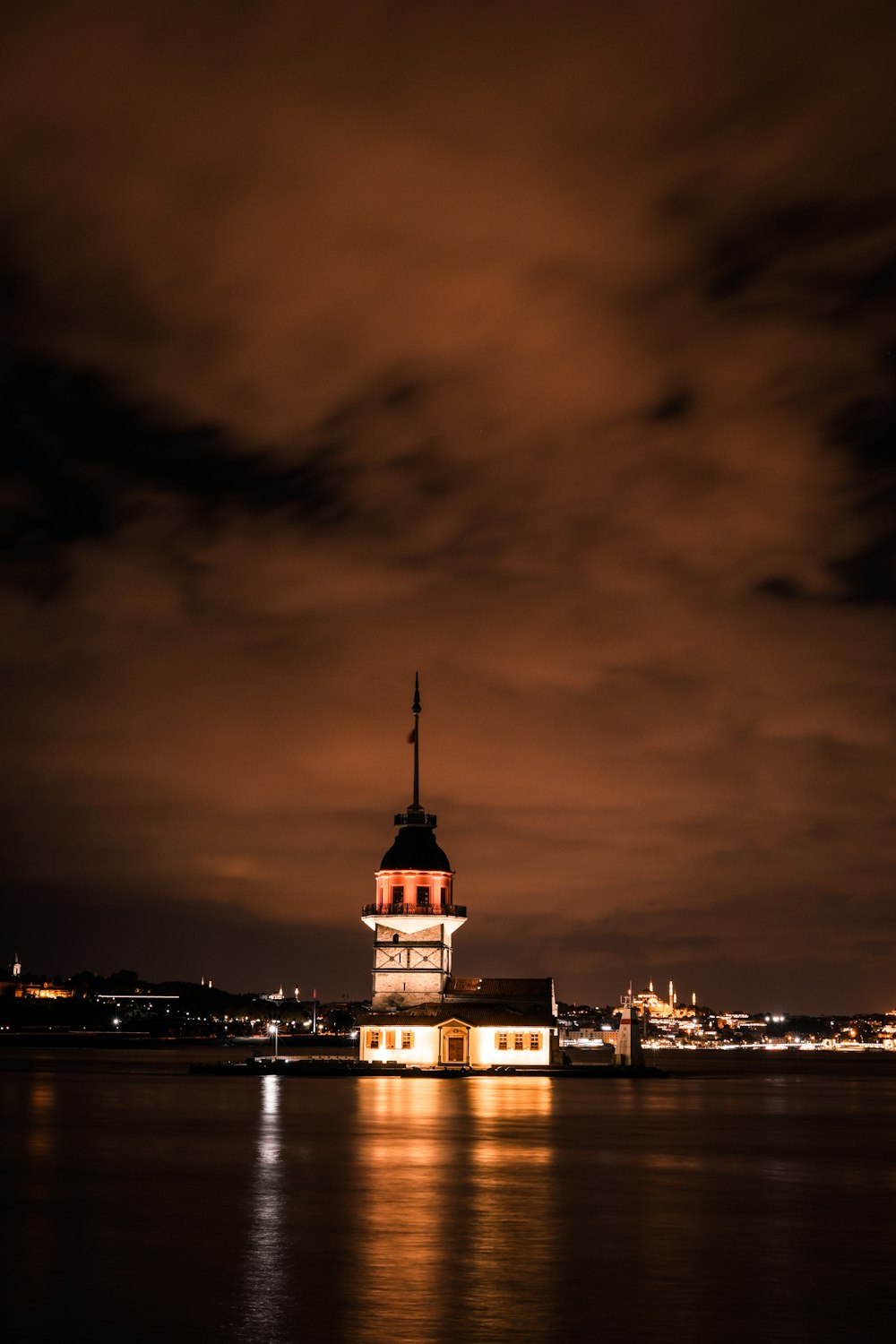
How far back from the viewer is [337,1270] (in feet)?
62.2

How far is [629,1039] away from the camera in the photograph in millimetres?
99438

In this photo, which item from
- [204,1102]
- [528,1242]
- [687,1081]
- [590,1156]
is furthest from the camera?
[687,1081]

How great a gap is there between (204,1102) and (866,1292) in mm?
43322

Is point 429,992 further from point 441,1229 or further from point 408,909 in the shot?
point 441,1229

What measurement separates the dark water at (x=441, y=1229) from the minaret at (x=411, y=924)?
47.4 metres

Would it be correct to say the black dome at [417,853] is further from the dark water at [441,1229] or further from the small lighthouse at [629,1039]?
the dark water at [441,1229]

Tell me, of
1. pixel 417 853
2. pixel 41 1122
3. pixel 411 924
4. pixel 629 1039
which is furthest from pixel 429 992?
pixel 41 1122

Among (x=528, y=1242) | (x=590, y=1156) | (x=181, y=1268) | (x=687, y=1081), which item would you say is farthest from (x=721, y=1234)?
(x=687, y=1081)

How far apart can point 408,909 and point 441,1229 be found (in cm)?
7458

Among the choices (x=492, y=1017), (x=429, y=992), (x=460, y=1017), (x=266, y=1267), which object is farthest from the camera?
(x=429, y=992)

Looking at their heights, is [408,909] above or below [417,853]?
below

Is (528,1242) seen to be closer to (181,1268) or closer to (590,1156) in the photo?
(181,1268)

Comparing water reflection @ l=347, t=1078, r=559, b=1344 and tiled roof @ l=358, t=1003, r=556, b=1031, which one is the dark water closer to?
water reflection @ l=347, t=1078, r=559, b=1344

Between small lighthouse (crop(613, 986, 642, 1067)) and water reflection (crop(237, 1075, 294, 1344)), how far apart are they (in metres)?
67.0
